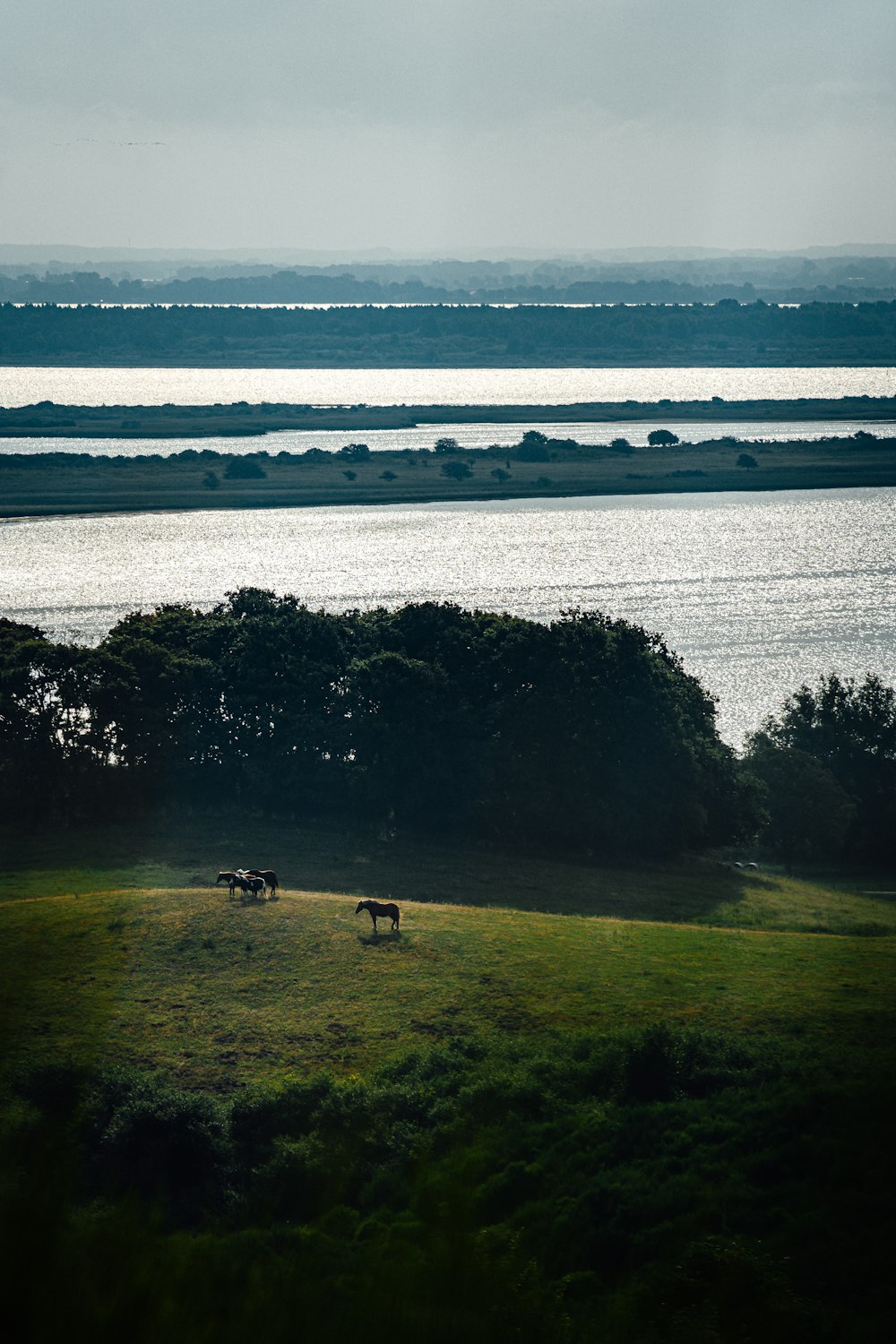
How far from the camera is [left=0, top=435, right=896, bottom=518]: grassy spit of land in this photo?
11162cm

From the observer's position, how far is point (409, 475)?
12244cm

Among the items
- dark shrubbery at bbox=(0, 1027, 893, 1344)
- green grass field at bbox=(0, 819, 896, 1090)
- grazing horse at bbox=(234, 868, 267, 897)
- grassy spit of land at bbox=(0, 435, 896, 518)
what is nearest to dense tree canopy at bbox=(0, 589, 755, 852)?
green grass field at bbox=(0, 819, 896, 1090)

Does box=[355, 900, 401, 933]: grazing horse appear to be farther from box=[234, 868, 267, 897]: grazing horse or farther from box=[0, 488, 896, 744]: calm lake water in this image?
box=[0, 488, 896, 744]: calm lake water

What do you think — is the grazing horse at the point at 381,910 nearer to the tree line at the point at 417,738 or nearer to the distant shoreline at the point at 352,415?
the tree line at the point at 417,738

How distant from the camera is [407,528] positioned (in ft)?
344

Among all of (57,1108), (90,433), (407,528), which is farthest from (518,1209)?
(90,433)

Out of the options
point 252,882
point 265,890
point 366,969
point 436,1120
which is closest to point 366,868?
point 265,890

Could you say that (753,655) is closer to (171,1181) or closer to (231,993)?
(231,993)

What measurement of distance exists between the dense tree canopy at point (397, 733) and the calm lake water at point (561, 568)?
47.0 feet

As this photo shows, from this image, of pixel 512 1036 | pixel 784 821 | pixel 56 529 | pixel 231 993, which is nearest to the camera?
pixel 512 1036

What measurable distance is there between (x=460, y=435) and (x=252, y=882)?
132 metres

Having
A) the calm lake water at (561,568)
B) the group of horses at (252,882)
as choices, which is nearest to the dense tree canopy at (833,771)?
the calm lake water at (561,568)

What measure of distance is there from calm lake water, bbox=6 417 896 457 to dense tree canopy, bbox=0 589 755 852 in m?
94.6

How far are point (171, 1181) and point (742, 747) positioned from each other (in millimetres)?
40217
